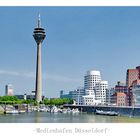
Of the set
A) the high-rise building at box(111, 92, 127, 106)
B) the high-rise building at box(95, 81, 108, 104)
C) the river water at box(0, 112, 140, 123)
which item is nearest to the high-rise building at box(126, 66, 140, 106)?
the high-rise building at box(111, 92, 127, 106)

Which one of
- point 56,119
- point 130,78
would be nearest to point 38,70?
point 130,78

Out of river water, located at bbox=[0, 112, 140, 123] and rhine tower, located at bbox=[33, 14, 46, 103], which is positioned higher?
rhine tower, located at bbox=[33, 14, 46, 103]

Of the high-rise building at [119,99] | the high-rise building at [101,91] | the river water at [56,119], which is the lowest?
the river water at [56,119]

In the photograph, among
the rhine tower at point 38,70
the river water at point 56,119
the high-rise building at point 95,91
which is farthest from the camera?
the rhine tower at point 38,70

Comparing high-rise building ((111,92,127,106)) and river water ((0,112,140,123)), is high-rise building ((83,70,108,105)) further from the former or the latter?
river water ((0,112,140,123))

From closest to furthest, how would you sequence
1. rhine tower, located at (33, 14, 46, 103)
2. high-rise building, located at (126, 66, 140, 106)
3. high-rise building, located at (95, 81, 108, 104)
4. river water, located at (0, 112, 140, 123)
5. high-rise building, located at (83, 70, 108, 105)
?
river water, located at (0, 112, 140, 123)
high-rise building, located at (126, 66, 140, 106)
high-rise building, located at (83, 70, 108, 105)
rhine tower, located at (33, 14, 46, 103)
high-rise building, located at (95, 81, 108, 104)

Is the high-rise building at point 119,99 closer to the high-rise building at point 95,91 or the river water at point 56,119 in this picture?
the high-rise building at point 95,91

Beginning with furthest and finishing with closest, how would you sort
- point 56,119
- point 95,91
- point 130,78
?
point 95,91, point 130,78, point 56,119

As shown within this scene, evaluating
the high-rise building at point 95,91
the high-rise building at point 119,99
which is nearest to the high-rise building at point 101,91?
the high-rise building at point 95,91

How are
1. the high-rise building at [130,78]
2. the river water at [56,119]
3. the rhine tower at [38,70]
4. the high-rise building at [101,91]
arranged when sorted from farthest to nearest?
the high-rise building at [101,91], the rhine tower at [38,70], the high-rise building at [130,78], the river water at [56,119]

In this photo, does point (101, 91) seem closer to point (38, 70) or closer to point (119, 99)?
point (119, 99)

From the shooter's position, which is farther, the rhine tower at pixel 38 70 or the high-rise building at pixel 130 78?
the rhine tower at pixel 38 70

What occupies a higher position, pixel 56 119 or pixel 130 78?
pixel 130 78
